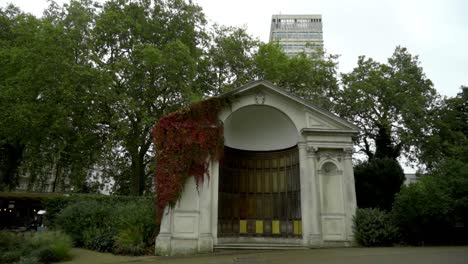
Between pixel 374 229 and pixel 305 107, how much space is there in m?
6.23

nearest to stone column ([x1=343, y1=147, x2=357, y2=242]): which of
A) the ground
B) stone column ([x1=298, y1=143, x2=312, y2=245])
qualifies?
stone column ([x1=298, y1=143, x2=312, y2=245])

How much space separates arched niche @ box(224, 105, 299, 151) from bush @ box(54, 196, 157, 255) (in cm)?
549

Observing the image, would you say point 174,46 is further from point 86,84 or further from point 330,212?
point 330,212

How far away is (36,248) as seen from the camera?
1211cm

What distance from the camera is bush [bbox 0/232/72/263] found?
37.2 feet

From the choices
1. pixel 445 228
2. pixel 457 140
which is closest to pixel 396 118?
pixel 457 140

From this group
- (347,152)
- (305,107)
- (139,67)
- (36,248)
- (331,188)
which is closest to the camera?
(36,248)

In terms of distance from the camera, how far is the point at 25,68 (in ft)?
62.7

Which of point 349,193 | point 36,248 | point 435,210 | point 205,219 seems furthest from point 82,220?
point 435,210

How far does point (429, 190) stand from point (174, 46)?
1531 cm

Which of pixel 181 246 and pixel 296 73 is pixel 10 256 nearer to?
pixel 181 246

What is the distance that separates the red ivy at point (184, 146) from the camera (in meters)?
13.5

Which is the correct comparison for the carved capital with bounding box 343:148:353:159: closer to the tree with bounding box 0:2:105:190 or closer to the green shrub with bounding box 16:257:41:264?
the green shrub with bounding box 16:257:41:264

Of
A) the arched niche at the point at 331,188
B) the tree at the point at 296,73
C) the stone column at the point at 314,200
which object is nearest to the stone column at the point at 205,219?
the stone column at the point at 314,200
